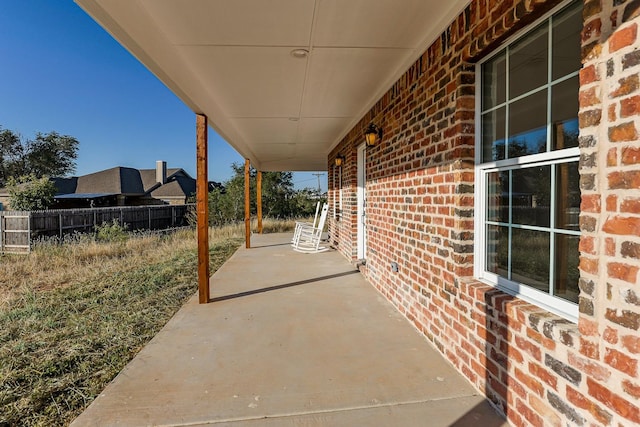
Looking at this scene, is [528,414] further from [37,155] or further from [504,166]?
[37,155]

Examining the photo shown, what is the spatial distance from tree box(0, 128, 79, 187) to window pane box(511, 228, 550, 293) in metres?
33.5

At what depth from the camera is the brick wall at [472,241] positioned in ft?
3.91

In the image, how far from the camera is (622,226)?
1.20 metres

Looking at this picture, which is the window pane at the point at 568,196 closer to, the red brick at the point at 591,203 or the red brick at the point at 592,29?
the red brick at the point at 591,203

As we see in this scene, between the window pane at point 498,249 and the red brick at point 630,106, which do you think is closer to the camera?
the red brick at point 630,106

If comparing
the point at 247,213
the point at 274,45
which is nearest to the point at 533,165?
the point at 274,45

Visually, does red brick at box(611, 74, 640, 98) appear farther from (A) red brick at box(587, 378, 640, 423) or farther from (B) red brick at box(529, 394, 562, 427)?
(B) red brick at box(529, 394, 562, 427)

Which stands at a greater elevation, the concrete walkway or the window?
the window

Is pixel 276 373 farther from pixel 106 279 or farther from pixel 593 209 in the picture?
pixel 106 279

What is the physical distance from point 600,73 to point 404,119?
2.18 metres

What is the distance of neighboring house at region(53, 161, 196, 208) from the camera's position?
2594 centimetres

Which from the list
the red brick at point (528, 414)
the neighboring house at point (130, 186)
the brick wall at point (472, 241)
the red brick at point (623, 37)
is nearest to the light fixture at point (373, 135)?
the brick wall at point (472, 241)

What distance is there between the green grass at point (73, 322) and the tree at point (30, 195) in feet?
39.3

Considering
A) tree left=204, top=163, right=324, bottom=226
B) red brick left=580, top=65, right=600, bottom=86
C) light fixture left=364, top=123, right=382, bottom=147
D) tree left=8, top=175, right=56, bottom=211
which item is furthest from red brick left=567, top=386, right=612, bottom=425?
tree left=8, top=175, right=56, bottom=211
